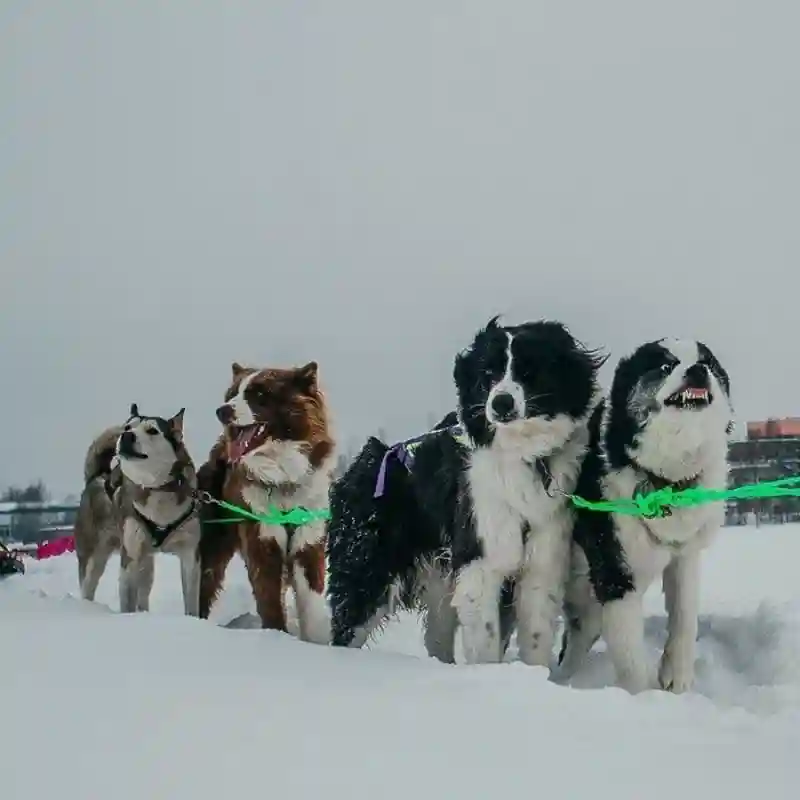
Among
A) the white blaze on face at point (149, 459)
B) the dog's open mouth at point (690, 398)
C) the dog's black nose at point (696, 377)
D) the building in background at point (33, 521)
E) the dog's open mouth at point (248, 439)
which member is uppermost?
the dog's black nose at point (696, 377)

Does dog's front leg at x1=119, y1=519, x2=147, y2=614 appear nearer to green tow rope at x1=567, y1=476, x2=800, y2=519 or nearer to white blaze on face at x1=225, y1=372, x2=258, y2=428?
white blaze on face at x1=225, y1=372, x2=258, y2=428

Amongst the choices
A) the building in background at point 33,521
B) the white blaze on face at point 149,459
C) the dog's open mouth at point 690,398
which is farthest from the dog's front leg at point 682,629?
the building in background at point 33,521

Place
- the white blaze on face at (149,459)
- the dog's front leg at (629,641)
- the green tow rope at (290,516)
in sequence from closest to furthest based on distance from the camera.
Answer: the dog's front leg at (629,641) → the green tow rope at (290,516) → the white blaze on face at (149,459)

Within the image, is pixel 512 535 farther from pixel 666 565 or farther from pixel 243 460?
pixel 243 460

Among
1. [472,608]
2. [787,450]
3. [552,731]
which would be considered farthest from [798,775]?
[787,450]

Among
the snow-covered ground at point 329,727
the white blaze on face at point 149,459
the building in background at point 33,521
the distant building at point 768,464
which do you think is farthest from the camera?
the building in background at point 33,521

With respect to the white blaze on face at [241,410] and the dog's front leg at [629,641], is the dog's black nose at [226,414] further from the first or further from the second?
the dog's front leg at [629,641]

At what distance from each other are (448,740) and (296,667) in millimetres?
1166

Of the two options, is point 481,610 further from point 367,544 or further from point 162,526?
point 162,526

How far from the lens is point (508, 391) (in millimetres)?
4133

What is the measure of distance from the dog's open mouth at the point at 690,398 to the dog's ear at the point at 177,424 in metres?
3.97

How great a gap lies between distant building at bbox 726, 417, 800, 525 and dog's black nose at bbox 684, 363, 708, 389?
9.52ft

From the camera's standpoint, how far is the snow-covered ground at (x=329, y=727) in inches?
88.0

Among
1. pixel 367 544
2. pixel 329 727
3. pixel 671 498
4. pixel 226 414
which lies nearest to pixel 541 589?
pixel 671 498
